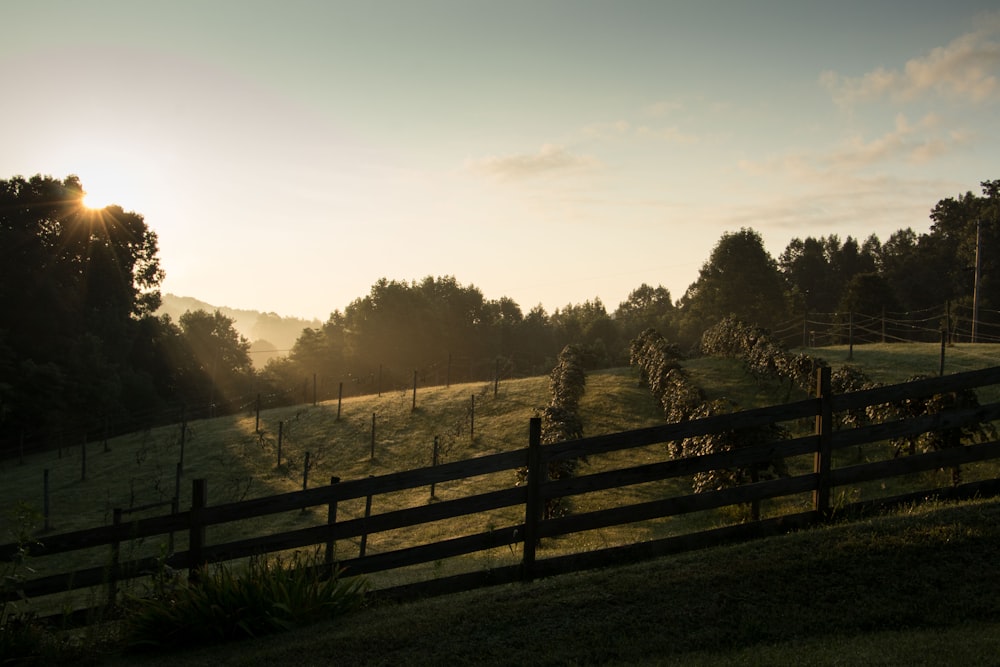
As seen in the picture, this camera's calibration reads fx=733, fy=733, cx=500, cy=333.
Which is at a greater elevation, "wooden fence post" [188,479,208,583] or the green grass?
the green grass

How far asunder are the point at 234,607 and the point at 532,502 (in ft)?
10.9

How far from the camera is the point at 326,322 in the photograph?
101875 mm

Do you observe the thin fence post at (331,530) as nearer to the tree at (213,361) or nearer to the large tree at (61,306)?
the large tree at (61,306)

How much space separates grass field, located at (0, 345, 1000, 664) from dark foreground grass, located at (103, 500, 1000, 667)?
10.7 m

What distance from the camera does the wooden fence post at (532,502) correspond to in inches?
321

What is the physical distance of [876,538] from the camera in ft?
24.6

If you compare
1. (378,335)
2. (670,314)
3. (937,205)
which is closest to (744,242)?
(670,314)

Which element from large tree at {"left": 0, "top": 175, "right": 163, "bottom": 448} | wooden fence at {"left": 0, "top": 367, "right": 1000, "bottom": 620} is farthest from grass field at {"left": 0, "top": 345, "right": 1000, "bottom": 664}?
wooden fence at {"left": 0, "top": 367, "right": 1000, "bottom": 620}

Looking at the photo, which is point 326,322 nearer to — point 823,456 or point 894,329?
point 894,329

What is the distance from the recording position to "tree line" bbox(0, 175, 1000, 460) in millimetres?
48812

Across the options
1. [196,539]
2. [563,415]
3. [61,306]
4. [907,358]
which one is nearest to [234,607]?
[196,539]

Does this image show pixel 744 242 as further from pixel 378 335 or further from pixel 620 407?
pixel 620 407

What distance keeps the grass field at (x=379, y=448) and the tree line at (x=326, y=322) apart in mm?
3962

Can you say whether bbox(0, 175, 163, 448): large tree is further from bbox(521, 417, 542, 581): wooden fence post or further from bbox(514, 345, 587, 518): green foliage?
bbox(521, 417, 542, 581): wooden fence post
